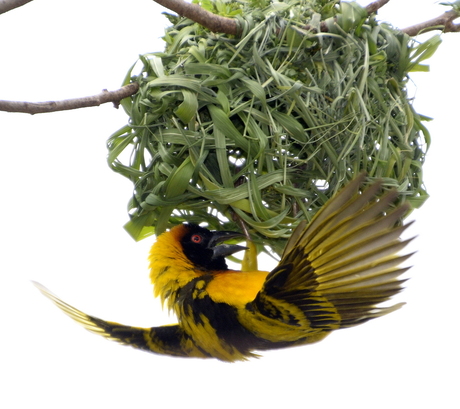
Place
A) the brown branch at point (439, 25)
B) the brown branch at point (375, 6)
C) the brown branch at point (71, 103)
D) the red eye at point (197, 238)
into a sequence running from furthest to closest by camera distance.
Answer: the brown branch at point (439, 25), the red eye at point (197, 238), the brown branch at point (375, 6), the brown branch at point (71, 103)

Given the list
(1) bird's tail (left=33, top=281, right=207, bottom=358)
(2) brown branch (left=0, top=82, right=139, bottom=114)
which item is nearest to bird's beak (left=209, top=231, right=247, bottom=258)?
(1) bird's tail (left=33, top=281, right=207, bottom=358)

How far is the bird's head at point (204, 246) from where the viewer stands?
1620mm

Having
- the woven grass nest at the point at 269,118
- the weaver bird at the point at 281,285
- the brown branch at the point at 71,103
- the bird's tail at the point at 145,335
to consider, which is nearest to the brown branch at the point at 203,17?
the woven grass nest at the point at 269,118

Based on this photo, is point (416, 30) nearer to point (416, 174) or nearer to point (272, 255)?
point (416, 174)

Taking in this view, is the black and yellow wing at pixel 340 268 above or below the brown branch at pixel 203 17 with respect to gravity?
below

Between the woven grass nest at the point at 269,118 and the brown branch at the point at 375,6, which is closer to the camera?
the woven grass nest at the point at 269,118

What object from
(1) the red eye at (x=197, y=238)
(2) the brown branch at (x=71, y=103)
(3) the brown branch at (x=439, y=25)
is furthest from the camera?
(3) the brown branch at (x=439, y=25)

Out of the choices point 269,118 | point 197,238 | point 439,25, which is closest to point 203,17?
point 269,118

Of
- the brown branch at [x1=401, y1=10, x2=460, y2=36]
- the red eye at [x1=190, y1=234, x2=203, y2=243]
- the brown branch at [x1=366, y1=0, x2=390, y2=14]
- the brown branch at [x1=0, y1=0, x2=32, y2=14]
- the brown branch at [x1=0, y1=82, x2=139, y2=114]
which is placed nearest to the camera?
the brown branch at [x1=0, y1=0, x2=32, y2=14]

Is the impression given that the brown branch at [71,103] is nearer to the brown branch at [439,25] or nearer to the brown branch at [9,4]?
the brown branch at [9,4]

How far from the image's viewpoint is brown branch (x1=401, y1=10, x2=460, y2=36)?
5.71 feet

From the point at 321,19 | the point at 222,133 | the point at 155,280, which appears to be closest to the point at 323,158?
the point at 222,133

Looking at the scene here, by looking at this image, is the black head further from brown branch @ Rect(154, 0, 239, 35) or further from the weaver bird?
brown branch @ Rect(154, 0, 239, 35)

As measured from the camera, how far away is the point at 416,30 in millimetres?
1744
